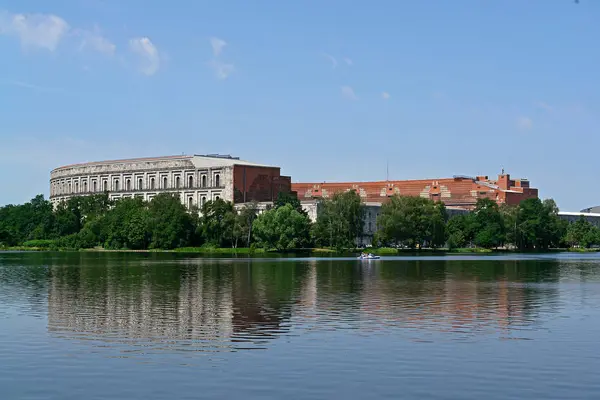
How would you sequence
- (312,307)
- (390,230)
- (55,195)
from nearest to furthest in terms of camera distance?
(312,307) < (390,230) < (55,195)

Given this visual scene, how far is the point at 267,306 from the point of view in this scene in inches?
1364

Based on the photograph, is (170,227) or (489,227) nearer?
(170,227)

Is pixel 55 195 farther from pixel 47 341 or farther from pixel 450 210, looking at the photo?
pixel 47 341

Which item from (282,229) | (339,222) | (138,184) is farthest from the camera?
(138,184)

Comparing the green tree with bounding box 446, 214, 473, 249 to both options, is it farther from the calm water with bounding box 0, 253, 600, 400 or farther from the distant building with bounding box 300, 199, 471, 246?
the calm water with bounding box 0, 253, 600, 400

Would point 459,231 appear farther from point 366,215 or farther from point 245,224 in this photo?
point 245,224

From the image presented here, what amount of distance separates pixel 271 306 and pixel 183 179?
128 meters

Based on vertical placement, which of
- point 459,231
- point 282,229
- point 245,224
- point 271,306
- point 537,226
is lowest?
point 271,306

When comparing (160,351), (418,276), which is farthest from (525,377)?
(418,276)

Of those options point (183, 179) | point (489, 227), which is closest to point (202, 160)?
point (183, 179)

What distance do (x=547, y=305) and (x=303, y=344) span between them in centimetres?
1623

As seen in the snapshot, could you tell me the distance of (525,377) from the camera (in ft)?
63.3

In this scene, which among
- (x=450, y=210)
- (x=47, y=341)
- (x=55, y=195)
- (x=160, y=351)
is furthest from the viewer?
(x=55, y=195)

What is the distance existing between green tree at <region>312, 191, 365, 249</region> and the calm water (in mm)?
76321
